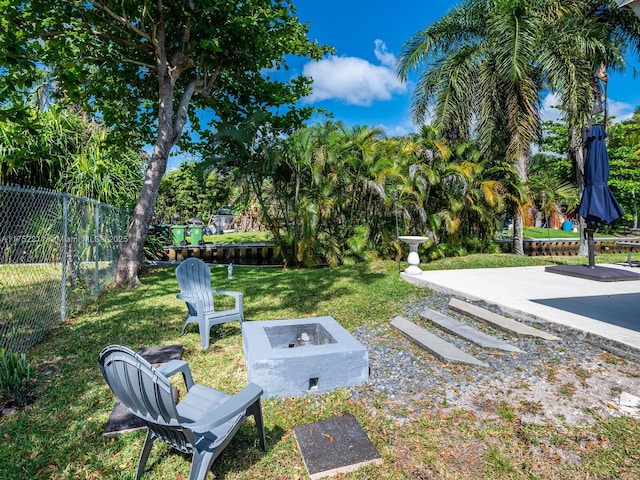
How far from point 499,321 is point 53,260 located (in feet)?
22.7

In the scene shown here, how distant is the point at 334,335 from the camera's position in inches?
140

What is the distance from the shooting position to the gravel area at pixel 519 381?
277 cm

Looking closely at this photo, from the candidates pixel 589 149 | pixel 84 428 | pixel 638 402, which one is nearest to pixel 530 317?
pixel 638 402

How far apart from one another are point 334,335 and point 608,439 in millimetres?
2153

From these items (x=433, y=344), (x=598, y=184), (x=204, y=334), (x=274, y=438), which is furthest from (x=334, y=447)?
(x=598, y=184)

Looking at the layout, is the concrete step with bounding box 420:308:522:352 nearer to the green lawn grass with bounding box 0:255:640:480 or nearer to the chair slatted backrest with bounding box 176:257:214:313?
the green lawn grass with bounding box 0:255:640:480

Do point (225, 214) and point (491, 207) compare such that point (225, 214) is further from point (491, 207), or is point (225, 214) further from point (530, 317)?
point (530, 317)

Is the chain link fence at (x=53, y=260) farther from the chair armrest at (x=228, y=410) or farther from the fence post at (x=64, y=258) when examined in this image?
the chair armrest at (x=228, y=410)

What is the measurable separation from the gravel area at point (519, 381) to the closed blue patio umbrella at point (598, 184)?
3.78 meters

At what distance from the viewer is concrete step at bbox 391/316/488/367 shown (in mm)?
3572

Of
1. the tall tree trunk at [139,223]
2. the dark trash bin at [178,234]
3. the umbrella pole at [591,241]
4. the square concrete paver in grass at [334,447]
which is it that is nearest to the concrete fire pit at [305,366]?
the square concrete paver in grass at [334,447]

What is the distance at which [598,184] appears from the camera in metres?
6.62

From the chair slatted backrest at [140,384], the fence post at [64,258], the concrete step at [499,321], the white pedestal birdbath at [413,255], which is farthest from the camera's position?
the white pedestal birdbath at [413,255]

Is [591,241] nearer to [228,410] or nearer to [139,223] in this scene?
[228,410]
